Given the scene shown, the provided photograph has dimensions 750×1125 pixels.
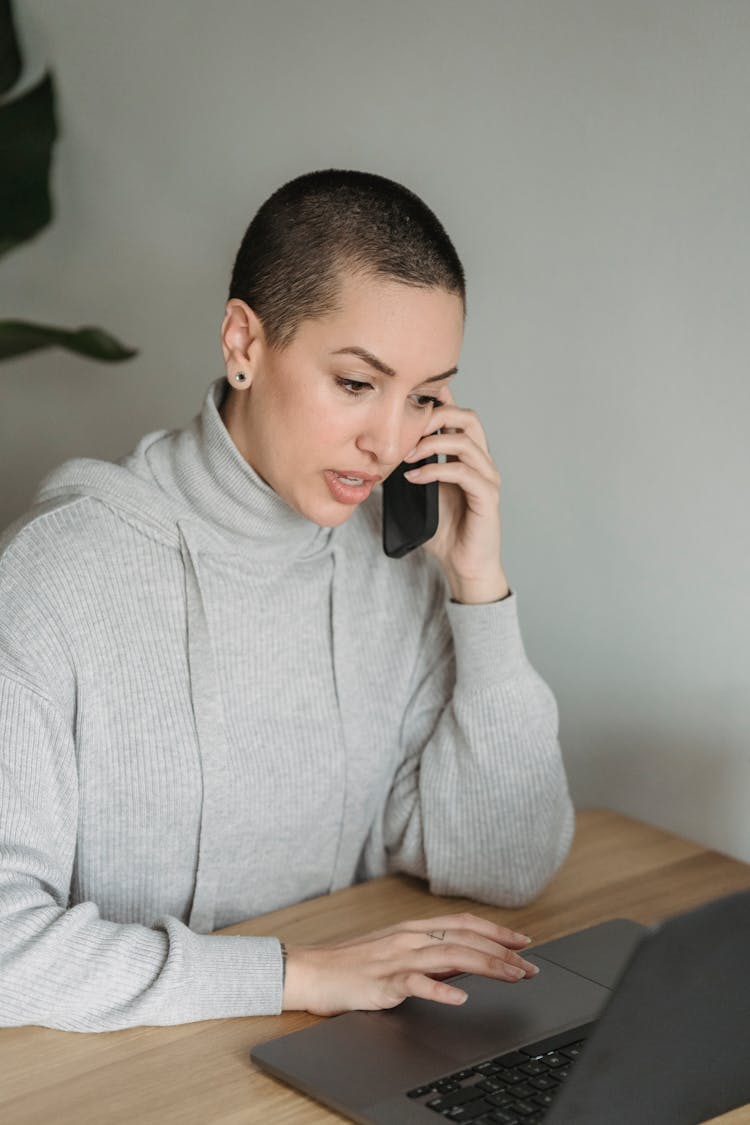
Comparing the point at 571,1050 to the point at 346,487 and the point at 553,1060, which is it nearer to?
the point at 553,1060

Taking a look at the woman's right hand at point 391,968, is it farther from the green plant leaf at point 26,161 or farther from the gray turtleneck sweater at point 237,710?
the green plant leaf at point 26,161

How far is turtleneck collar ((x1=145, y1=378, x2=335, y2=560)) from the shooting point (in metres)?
1.35

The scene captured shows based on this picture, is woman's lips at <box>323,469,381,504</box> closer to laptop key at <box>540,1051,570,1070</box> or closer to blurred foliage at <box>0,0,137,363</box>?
laptop key at <box>540,1051,570,1070</box>

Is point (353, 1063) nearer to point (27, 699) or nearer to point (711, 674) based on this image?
point (27, 699)

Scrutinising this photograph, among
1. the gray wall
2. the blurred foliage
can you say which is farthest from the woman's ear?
the blurred foliage

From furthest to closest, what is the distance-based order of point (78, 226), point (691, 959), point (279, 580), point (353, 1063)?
point (78, 226) < point (279, 580) < point (353, 1063) < point (691, 959)

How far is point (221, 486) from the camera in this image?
4.47 ft

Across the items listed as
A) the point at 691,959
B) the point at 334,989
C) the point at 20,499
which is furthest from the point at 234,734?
the point at 20,499

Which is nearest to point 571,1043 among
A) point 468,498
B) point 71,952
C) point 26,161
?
point 71,952

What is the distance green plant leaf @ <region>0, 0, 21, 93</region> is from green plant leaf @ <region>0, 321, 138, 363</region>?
0.44 meters

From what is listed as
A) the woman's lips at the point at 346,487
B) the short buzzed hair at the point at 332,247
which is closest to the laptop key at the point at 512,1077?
the woman's lips at the point at 346,487

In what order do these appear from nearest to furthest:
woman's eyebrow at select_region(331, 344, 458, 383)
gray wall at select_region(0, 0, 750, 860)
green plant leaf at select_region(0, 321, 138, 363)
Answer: woman's eyebrow at select_region(331, 344, 458, 383) → gray wall at select_region(0, 0, 750, 860) → green plant leaf at select_region(0, 321, 138, 363)

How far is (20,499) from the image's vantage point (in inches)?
94.5

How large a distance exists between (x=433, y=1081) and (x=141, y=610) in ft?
1.84
